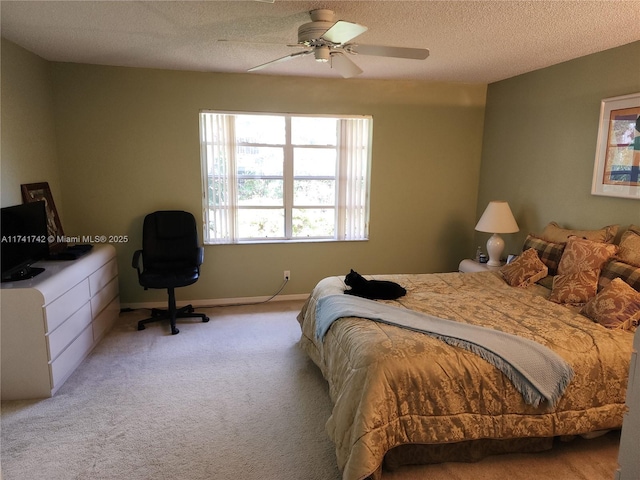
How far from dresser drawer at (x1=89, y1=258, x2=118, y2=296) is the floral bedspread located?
2.21 metres

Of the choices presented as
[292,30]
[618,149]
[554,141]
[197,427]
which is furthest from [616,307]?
[292,30]

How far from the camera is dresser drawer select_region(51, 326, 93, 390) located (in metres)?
2.80

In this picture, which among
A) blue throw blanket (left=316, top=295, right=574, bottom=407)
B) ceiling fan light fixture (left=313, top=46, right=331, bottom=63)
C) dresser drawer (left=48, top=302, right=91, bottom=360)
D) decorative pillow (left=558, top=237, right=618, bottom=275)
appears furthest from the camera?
decorative pillow (left=558, top=237, right=618, bottom=275)

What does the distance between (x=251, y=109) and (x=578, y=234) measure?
324 cm

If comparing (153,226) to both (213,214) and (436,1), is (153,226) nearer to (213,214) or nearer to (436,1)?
(213,214)

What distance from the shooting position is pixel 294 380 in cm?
302

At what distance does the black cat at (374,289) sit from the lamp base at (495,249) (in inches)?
60.2

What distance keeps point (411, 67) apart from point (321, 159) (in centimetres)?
134

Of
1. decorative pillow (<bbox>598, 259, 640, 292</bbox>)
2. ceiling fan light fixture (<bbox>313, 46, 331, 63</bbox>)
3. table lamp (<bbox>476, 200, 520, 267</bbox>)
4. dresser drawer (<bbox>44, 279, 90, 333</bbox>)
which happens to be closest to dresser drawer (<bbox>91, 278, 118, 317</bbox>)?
dresser drawer (<bbox>44, 279, 90, 333</bbox>)

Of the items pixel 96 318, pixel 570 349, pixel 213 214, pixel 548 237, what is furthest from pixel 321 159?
pixel 570 349

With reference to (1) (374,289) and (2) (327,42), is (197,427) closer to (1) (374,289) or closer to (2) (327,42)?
(1) (374,289)

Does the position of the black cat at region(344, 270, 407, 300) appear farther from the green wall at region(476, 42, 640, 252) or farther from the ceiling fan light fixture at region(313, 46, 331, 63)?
the green wall at region(476, 42, 640, 252)

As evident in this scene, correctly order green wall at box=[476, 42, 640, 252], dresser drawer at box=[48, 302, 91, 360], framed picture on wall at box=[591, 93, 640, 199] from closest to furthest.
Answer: dresser drawer at box=[48, 302, 91, 360] → framed picture on wall at box=[591, 93, 640, 199] → green wall at box=[476, 42, 640, 252]

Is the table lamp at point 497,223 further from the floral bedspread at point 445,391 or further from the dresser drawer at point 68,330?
the dresser drawer at point 68,330
